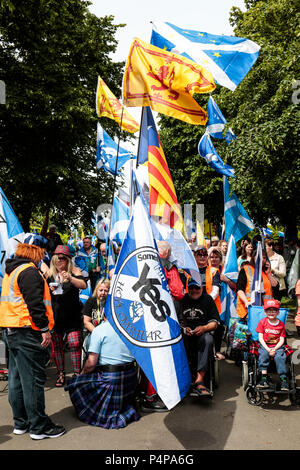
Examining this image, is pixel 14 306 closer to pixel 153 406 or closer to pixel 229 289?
pixel 153 406

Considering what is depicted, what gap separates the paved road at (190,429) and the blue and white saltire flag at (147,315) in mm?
685

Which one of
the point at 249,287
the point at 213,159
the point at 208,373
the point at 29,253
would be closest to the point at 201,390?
the point at 208,373

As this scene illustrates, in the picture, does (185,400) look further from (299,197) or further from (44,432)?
(299,197)

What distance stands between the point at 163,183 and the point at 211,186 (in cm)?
1874

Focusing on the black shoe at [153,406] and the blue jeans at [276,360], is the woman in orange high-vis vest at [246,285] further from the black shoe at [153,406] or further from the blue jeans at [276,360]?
the black shoe at [153,406]

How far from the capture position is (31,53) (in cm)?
1498

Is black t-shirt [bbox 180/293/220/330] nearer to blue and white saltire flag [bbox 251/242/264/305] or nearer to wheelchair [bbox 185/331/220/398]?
wheelchair [bbox 185/331/220/398]

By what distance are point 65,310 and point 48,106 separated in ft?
34.3

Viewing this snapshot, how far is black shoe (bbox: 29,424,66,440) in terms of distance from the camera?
4242 mm

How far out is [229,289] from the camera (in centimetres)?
785

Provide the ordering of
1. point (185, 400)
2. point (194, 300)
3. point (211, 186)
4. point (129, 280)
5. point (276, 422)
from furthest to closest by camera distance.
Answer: point (211, 186) < point (194, 300) < point (185, 400) < point (276, 422) < point (129, 280)

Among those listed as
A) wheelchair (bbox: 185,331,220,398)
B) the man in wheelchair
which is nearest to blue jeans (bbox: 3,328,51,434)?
wheelchair (bbox: 185,331,220,398)

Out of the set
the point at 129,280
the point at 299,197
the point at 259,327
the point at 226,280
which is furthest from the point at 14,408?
the point at 299,197

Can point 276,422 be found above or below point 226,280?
below
